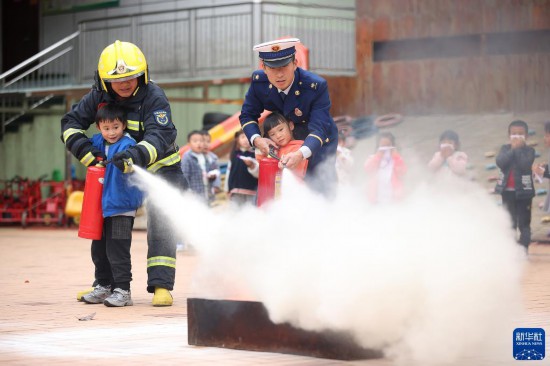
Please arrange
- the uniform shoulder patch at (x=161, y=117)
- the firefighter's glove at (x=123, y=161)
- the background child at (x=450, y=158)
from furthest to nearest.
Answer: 1. the background child at (x=450, y=158)
2. the uniform shoulder patch at (x=161, y=117)
3. the firefighter's glove at (x=123, y=161)

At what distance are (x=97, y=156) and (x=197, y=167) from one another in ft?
20.8

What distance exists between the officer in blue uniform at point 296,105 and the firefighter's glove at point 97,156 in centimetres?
113

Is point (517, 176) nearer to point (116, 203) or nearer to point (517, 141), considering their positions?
point (517, 141)

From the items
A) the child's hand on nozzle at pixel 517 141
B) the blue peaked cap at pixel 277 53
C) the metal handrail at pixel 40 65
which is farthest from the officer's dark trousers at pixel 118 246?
the metal handrail at pixel 40 65

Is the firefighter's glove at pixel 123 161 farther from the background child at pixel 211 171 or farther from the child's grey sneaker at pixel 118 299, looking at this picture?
the background child at pixel 211 171

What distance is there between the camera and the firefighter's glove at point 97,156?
8227 millimetres

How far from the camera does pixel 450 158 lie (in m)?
12.7

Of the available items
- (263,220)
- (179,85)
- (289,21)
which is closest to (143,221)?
(179,85)

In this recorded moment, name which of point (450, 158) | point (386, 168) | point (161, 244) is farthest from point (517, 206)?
point (161, 244)

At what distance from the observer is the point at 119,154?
305 inches

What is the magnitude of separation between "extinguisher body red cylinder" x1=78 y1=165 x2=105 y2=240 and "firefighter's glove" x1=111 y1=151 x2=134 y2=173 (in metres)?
0.43

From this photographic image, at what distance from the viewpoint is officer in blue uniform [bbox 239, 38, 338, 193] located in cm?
744

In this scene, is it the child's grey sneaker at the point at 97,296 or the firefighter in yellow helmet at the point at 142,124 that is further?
the child's grey sneaker at the point at 97,296

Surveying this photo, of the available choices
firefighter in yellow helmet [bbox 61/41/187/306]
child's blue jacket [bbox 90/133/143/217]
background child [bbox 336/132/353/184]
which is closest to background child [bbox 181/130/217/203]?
background child [bbox 336/132/353/184]
